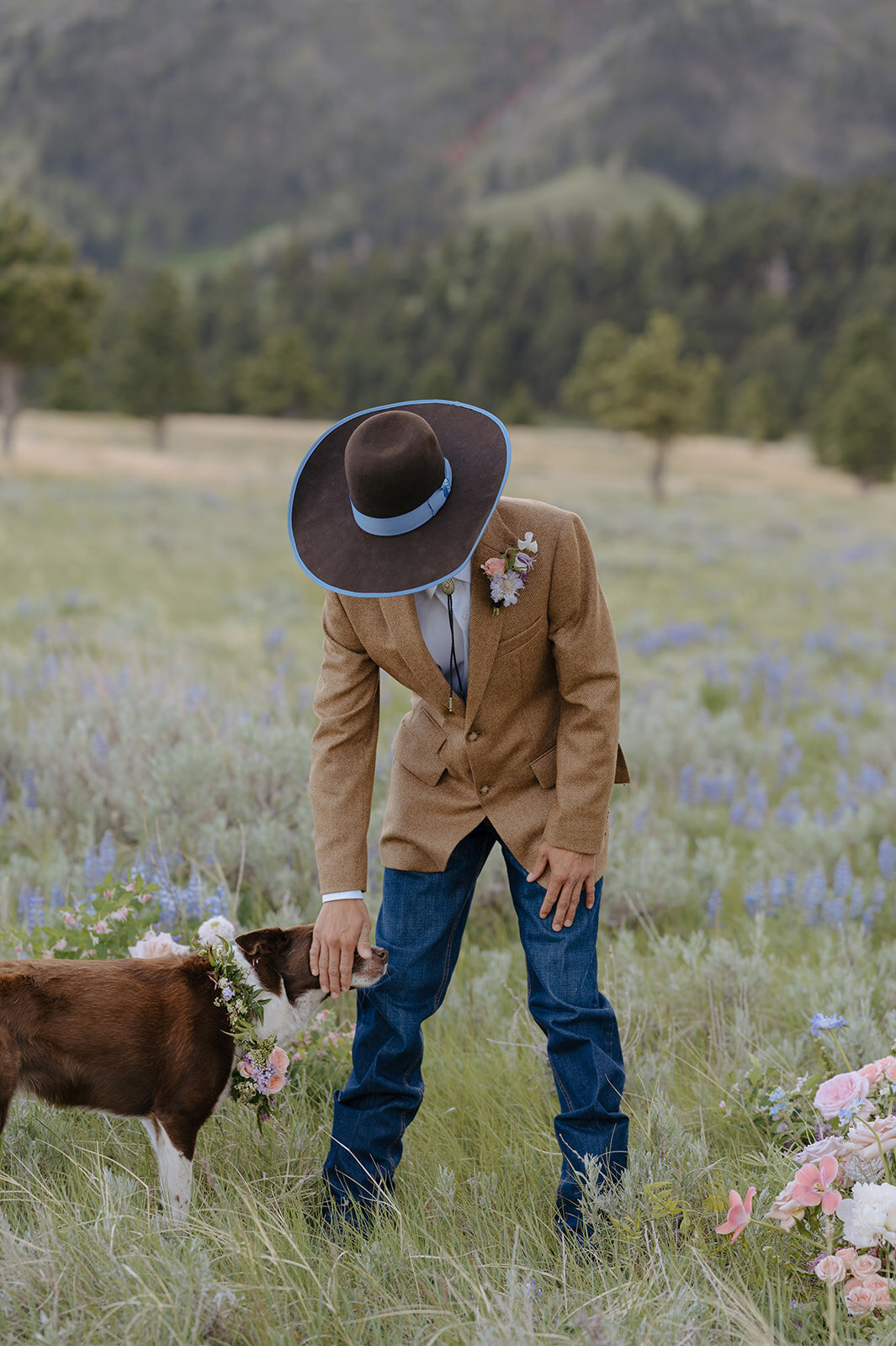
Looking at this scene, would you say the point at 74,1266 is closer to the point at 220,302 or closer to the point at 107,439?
the point at 107,439

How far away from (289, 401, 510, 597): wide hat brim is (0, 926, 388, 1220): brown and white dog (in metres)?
0.93

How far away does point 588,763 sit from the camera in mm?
2525

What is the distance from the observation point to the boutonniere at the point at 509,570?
243 cm

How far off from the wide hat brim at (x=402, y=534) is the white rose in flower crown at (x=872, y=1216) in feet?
4.91

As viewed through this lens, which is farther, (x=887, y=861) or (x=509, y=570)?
(x=887, y=861)

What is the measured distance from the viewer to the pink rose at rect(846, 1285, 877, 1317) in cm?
196

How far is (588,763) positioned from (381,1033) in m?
0.90

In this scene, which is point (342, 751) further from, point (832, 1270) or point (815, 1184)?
point (832, 1270)

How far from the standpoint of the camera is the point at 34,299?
3200 centimetres

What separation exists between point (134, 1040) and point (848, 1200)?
1.52 m

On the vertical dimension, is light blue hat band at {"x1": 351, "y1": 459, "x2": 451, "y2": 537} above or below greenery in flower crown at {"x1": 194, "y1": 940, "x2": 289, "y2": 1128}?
above

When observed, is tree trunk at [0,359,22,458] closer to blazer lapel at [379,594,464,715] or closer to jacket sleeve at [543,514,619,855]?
blazer lapel at [379,594,464,715]

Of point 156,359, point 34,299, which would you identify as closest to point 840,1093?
point 34,299

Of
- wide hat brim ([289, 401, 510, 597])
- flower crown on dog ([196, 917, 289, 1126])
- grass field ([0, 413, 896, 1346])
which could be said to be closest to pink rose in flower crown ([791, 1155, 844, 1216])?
grass field ([0, 413, 896, 1346])
